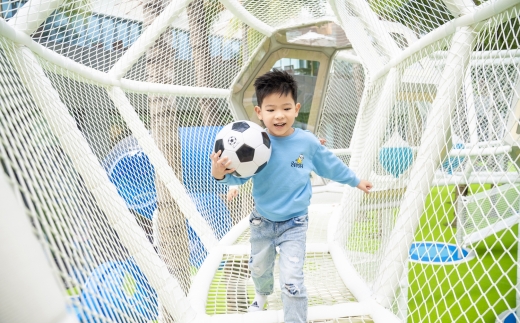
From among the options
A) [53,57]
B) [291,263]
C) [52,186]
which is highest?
[53,57]

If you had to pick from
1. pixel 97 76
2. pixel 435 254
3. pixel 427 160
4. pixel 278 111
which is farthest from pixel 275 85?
pixel 435 254

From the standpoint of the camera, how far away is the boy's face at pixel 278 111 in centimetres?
130

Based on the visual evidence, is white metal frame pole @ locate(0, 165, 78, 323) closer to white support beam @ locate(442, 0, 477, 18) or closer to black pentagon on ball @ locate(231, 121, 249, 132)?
black pentagon on ball @ locate(231, 121, 249, 132)

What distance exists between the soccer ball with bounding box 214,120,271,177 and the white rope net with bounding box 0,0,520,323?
15.9 inches

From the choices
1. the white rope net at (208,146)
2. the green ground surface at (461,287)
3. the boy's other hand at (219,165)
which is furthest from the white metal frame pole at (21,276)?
the boy's other hand at (219,165)

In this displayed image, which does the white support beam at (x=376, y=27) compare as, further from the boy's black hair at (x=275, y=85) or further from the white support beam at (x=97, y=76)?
the white support beam at (x=97, y=76)

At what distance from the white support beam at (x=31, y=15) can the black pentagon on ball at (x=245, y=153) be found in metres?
0.73

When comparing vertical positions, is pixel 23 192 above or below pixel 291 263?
above

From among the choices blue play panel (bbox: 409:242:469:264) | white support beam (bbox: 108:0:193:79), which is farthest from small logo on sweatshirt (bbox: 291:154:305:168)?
white support beam (bbox: 108:0:193:79)

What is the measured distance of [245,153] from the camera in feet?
4.10

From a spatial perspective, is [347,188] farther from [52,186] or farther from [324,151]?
[52,186]

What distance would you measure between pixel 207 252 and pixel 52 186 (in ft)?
4.13

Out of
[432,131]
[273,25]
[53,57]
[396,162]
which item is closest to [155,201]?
[53,57]

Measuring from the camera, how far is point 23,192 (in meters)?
0.49
